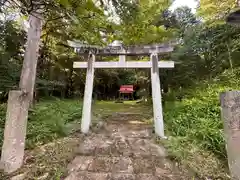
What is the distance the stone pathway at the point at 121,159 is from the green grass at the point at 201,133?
34 cm

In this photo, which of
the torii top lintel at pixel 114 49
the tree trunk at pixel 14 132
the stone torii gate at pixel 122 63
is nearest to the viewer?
the tree trunk at pixel 14 132

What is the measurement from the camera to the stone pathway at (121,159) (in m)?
2.83

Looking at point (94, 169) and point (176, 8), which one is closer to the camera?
point (94, 169)

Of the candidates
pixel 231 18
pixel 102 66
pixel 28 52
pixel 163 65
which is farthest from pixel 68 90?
pixel 231 18

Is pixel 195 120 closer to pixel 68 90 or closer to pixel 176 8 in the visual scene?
pixel 176 8

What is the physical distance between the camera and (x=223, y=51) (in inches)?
279

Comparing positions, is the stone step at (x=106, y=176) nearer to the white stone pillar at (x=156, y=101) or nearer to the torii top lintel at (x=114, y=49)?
the white stone pillar at (x=156, y=101)

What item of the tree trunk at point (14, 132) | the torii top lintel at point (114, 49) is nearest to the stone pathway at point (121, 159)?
the tree trunk at point (14, 132)

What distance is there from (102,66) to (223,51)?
200 inches

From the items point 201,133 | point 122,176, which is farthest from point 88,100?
point 201,133

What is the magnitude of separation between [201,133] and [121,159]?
1.76 m

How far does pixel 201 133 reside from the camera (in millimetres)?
3768

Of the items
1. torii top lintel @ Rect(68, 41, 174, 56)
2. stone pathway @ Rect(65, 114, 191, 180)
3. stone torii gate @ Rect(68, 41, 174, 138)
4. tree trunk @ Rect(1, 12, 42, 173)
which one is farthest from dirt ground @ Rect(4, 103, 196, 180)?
torii top lintel @ Rect(68, 41, 174, 56)

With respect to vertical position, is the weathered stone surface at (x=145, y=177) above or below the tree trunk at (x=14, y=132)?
below
